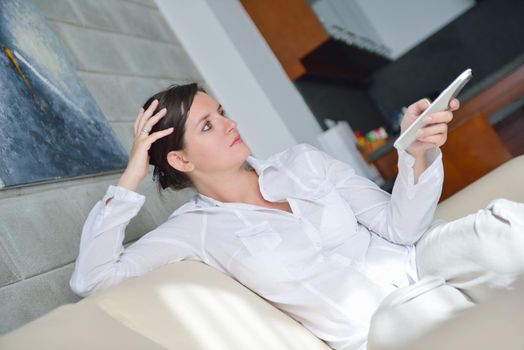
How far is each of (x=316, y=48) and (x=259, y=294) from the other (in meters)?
2.41

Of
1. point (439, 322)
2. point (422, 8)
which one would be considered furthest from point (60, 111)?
point (422, 8)

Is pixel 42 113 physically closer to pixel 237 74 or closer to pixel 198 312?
pixel 198 312

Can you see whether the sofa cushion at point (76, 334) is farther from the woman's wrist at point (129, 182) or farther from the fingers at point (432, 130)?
the fingers at point (432, 130)

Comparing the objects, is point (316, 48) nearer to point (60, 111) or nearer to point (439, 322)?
point (60, 111)

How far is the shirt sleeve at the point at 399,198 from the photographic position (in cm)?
134

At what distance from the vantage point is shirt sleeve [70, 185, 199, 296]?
4.09 feet

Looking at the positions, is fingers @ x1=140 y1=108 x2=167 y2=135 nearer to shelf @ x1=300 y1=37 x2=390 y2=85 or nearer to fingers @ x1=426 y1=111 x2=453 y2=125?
fingers @ x1=426 y1=111 x2=453 y2=125

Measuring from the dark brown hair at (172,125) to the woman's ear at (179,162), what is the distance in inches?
0.6

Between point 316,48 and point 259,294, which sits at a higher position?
point 316,48

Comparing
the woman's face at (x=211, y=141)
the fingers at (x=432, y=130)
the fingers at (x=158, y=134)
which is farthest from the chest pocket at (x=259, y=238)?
the fingers at (x=432, y=130)

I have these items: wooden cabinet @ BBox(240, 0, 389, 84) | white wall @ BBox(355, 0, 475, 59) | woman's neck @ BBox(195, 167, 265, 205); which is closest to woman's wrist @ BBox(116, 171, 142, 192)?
woman's neck @ BBox(195, 167, 265, 205)

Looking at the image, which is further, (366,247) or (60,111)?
(60,111)

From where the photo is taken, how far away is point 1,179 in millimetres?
1358

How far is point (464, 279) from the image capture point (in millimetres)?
1071
